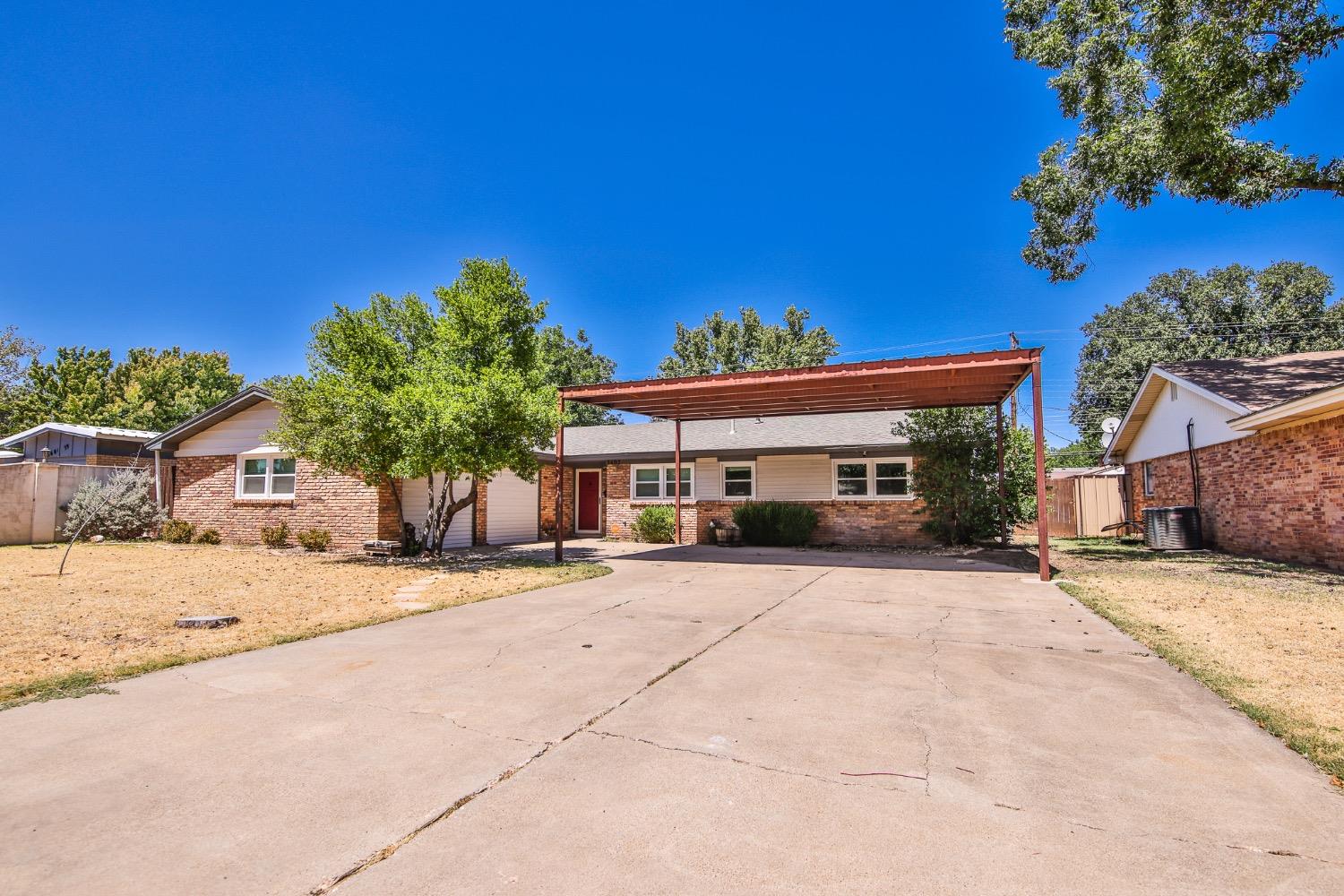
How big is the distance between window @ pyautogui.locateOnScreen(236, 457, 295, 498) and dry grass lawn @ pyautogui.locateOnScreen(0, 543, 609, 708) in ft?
6.97

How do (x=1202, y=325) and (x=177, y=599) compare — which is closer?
(x=177, y=599)

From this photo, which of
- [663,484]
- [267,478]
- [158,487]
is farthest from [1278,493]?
[158,487]

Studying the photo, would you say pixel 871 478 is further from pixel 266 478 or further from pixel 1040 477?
pixel 266 478

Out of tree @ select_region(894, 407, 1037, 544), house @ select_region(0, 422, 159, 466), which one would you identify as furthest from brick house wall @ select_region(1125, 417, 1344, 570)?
house @ select_region(0, 422, 159, 466)

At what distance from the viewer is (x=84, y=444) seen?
2159 cm

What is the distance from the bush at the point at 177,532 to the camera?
17.0 meters

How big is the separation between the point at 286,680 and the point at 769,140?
18.2 meters

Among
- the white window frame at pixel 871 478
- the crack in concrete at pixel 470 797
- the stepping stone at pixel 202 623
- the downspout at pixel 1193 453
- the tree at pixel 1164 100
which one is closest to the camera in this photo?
the crack in concrete at pixel 470 797

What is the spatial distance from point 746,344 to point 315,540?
93.7ft

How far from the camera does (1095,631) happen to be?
6543 millimetres

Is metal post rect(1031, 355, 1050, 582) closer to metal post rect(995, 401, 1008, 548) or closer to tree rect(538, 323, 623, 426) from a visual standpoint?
metal post rect(995, 401, 1008, 548)

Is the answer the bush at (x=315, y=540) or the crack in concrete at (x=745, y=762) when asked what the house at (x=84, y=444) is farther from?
the crack in concrete at (x=745, y=762)

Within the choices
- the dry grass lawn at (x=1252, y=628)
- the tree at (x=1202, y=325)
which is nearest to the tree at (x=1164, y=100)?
the dry grass lawn at (x=1252, y=628)

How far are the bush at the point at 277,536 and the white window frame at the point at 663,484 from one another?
31.2ft
